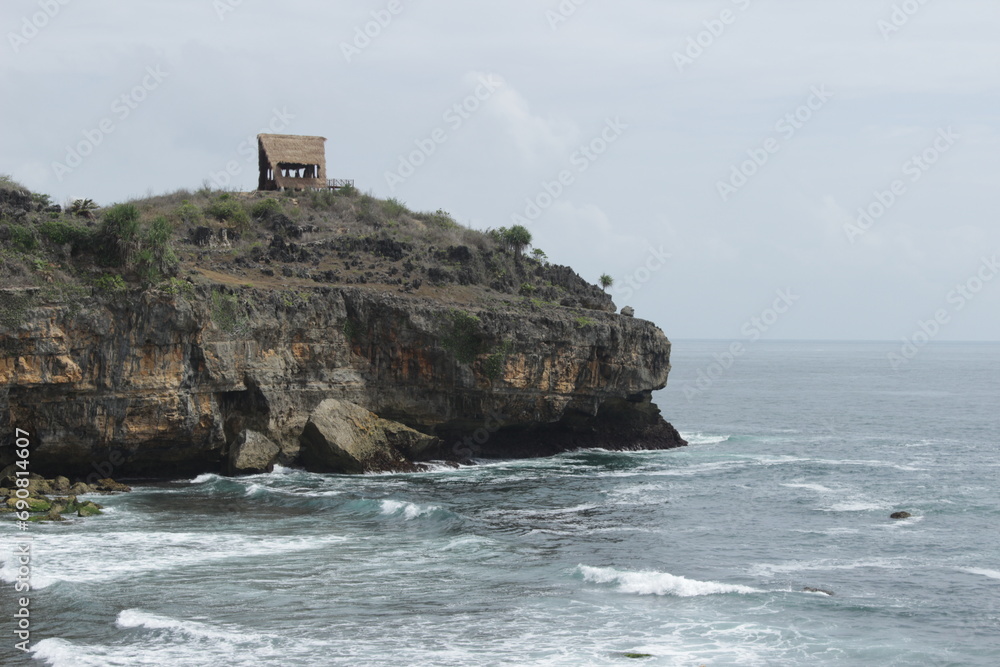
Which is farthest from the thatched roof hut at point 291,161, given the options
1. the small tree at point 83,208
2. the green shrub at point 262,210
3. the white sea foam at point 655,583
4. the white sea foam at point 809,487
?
the white sea foam at point 655,583

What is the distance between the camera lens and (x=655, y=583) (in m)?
27.2

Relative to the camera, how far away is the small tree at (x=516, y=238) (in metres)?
59.8

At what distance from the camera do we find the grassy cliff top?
129 feet

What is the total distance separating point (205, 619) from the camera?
23.3m

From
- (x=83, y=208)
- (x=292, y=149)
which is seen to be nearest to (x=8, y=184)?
(x=83, y=208)

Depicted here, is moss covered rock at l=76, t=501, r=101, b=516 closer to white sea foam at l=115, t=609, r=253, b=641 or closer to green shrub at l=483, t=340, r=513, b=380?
white sea foam at l=115, t=609, r=253, b=641

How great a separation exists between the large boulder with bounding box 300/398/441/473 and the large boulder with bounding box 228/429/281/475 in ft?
5.82

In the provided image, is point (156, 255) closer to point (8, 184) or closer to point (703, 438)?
point (8, 184)

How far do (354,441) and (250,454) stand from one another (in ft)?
14.5

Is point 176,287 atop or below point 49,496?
atop

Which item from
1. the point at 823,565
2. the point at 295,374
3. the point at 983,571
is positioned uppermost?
the point at 295,374

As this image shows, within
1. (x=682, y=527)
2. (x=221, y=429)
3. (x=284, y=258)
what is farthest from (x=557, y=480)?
(x=284, y=258)

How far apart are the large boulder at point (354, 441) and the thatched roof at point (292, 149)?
2708cm

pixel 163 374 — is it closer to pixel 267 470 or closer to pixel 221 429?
pixel 221 429
